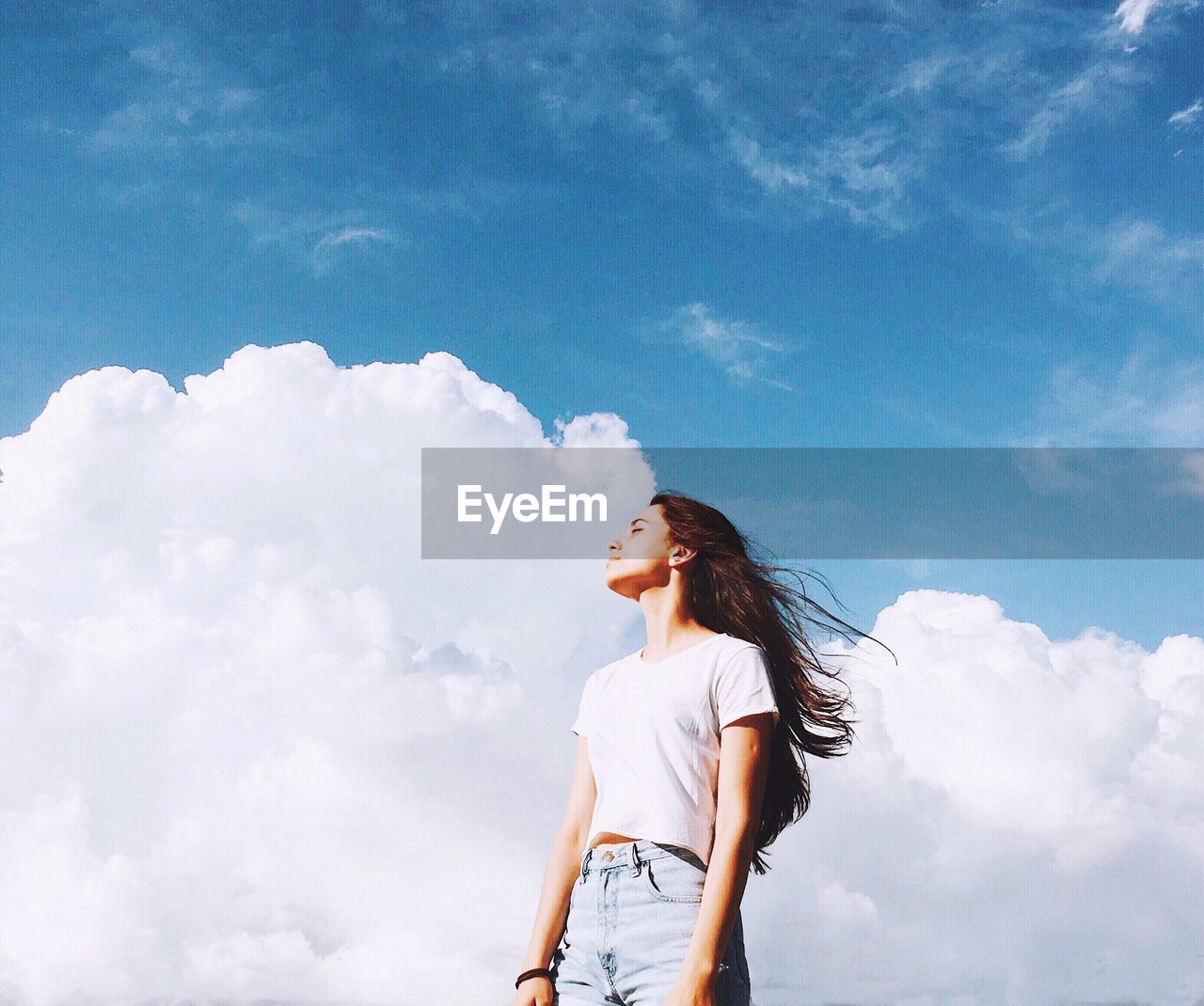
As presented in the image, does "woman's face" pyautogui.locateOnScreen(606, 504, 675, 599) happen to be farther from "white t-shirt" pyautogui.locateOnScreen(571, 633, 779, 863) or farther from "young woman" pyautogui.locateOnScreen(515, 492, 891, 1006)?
"white t-shirt" pyautogui.locateOnScreen(571, 633, 779, 863)

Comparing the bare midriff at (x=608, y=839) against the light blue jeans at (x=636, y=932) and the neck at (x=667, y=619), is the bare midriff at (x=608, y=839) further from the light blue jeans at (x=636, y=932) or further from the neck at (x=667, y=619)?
the neck at (x=667, y=619)

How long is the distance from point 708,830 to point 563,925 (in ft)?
2.00

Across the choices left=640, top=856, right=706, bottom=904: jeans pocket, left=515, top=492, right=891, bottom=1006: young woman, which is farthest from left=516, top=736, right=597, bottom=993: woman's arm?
left=640, top=856, right=706, bottom=904: jeans pocket

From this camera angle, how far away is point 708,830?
338 centimetres

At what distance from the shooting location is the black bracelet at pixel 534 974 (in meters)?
3.48

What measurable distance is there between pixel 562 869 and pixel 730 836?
687 mm

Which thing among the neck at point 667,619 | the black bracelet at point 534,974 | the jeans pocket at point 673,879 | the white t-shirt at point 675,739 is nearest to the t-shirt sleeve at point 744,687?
the white t-shirt at point 675,739

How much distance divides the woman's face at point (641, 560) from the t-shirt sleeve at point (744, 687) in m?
0.51

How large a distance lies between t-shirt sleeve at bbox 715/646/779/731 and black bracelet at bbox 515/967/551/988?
3.08 feet

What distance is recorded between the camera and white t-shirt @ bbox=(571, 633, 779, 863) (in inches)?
134

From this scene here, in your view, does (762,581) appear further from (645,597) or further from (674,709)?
(674,709)

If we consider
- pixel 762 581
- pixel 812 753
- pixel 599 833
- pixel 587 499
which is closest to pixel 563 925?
pixel 599 833

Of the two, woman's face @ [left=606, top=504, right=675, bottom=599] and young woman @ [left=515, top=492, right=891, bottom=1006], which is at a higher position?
woman's face @ [left=606, top=504, right=675, bottom=599]

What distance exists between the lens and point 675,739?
348cm
